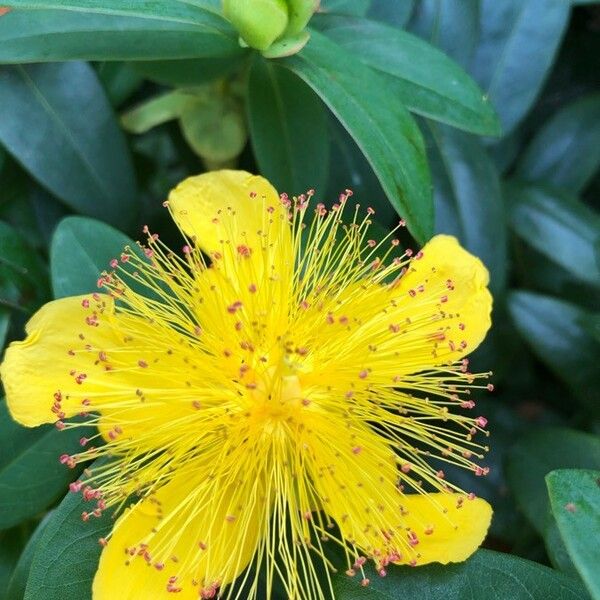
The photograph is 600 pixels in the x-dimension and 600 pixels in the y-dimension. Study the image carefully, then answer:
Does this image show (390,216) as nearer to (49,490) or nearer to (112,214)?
(112,214)

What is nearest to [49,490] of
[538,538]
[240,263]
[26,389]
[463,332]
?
[26,389]

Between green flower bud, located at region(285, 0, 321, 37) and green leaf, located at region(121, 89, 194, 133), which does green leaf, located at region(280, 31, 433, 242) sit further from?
green leaf, located at region(121, 89, 194, 133)

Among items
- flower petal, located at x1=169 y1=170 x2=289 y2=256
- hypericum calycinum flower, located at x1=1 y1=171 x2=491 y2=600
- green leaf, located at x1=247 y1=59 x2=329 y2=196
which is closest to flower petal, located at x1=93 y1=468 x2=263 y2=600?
hypericum calycinum flower, located at x1=1 y1=171 x2=491 y2=600

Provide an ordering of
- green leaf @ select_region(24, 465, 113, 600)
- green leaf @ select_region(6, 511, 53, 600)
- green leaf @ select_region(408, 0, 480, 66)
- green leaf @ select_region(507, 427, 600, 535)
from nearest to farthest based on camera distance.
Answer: green leaf @ select_region(24, 465, 113, 600)
green leaf @ select_region(6, 511, 53, 600)
green leaf @ select_region(507, 427, 600, 535)
green leaf @ select_region(408, 0, 480, 66)

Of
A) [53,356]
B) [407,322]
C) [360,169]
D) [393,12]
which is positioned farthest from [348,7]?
[53,356]

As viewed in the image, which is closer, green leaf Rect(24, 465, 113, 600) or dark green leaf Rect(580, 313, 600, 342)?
green leaf Rect(24, 465, 113, 600)

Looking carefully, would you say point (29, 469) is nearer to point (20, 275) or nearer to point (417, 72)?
point (20, 275)

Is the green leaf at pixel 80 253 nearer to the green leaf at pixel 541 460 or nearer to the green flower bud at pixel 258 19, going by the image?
the green flower bud at pixel 258 19
